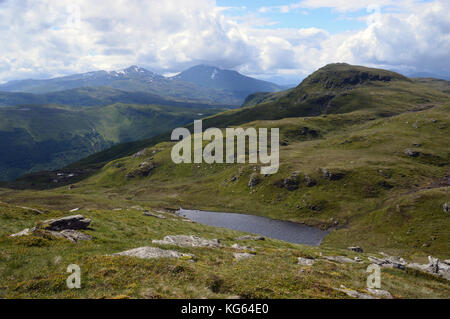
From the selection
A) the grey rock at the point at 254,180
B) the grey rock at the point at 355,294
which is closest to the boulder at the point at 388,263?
the grey rock at the point at 355,294

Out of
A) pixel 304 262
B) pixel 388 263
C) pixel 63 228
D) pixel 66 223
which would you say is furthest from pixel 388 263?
pixel 63 228

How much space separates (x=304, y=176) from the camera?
128 metres

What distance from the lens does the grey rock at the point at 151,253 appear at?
27323 mm

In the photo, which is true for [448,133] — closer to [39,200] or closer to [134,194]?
[134,194]

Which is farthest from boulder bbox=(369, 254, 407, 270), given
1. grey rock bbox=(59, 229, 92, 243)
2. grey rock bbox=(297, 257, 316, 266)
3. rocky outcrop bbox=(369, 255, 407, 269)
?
grey rock bbox=(59, 229, 92, 243)

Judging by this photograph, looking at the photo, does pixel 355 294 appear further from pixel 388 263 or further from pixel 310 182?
pixel 310 182

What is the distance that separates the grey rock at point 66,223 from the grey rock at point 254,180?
10486cm

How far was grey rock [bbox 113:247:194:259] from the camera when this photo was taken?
89.6ft

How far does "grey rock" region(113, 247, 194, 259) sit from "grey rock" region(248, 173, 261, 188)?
110m

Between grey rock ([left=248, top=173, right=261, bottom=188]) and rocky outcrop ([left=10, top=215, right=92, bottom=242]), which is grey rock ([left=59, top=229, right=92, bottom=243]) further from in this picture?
grey rock ([left=248, top=173, right=261, bottom=188])

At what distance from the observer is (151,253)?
1103 inches

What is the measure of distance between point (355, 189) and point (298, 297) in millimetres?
107191

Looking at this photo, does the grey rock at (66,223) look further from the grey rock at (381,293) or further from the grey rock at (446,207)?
the grey rock at (446,207)

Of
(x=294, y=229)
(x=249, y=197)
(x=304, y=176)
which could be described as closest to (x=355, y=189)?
(x=304, y=176)
